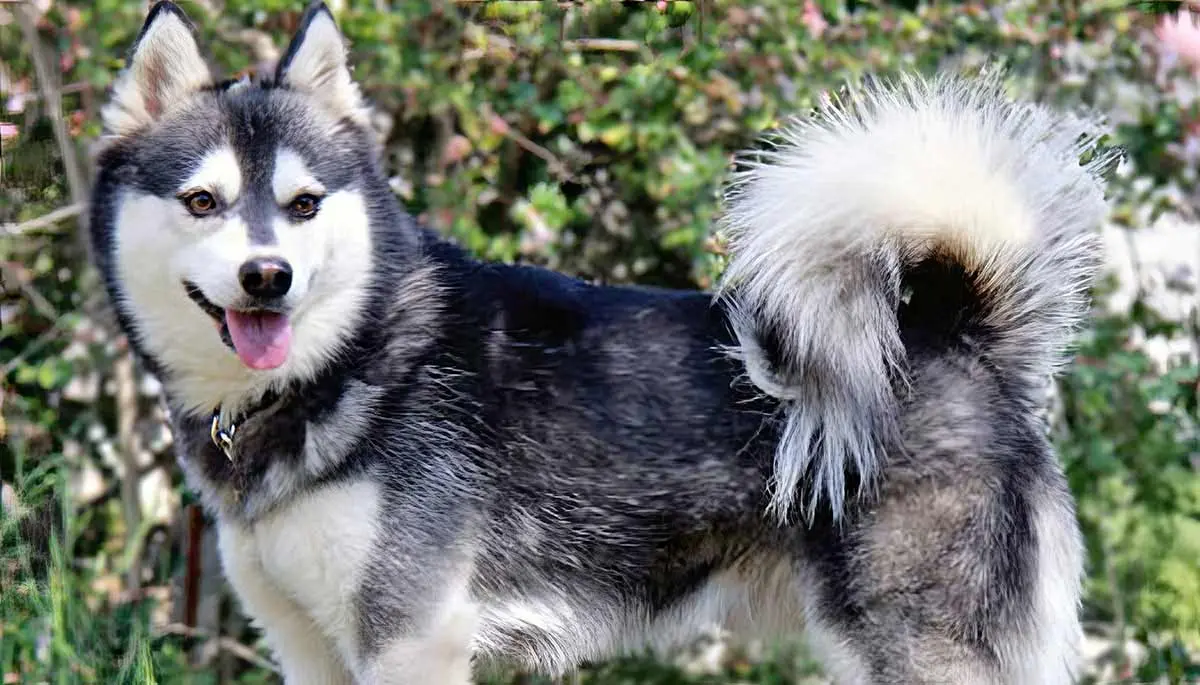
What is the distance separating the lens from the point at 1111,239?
4750mm

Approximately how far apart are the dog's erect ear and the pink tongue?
47 centimetres

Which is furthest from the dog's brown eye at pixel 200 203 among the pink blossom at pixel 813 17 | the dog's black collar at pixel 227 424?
the pink blossom at pixel 813 17

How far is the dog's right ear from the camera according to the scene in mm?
2547

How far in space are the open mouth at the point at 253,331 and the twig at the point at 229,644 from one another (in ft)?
5.37

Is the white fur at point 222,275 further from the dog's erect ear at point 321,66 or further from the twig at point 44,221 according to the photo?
the twig at point 44,221

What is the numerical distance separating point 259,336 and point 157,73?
22.7 inches

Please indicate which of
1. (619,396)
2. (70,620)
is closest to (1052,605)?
(619,396)

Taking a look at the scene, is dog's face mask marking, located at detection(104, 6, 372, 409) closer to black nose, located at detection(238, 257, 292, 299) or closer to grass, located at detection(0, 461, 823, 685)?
black nose, located at detection(238, 257, 292, 299)

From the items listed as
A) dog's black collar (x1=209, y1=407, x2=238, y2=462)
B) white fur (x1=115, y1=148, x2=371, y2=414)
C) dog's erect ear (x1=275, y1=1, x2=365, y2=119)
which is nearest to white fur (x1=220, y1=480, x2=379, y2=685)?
dog's black collar (x1=209, y1=407, x2=238, y2=462)

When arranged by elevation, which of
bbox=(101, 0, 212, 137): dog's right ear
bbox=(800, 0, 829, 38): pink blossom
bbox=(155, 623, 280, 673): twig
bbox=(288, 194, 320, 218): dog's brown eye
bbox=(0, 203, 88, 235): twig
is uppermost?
bbox=(800, 0, 829, 38): pink blossom

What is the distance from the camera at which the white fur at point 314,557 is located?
245 cm

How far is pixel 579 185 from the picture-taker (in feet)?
14.0

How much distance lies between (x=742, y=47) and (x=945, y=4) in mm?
695

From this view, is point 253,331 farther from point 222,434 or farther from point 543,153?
point 543,153
